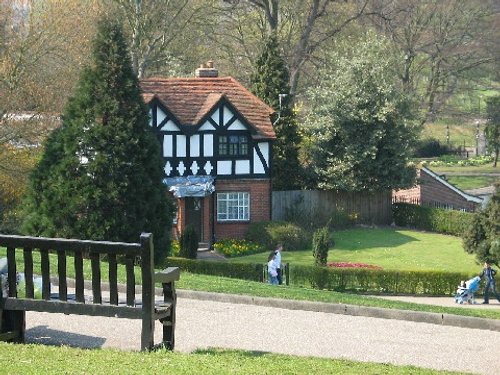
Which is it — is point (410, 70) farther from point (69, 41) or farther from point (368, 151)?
point (69, 41)

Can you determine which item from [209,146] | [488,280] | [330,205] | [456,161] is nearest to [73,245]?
[488,280]

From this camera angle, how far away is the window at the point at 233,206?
42.6 metres

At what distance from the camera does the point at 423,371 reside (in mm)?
11391

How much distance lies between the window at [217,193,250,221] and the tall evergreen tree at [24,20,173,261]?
50.1 ft

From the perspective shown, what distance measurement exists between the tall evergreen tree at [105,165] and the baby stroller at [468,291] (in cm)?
859

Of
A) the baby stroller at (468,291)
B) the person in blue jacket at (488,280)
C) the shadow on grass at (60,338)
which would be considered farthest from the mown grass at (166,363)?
the person in blue jacket at (488,280)

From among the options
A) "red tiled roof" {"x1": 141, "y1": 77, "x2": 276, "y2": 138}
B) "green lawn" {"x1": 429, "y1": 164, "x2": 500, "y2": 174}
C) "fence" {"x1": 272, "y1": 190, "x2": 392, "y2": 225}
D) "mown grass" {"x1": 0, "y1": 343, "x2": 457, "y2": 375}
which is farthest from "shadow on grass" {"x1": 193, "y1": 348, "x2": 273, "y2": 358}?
"green lawn" {"x1": 429, "y1": 164, "x2": 500, "y2": 174}

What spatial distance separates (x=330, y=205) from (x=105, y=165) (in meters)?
21.6

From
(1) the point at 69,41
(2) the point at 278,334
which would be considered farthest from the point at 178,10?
(2) the point at 278,334

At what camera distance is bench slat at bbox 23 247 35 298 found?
36.9ft

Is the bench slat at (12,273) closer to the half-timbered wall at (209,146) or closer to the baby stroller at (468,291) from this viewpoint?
the baby stroller at (468,291)

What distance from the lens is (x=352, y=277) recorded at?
31469mm

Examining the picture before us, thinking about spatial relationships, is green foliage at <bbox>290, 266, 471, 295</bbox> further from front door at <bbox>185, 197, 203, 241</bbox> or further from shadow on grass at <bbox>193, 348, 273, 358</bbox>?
shadow on grass at <bbox>193, 348, 273, 358</bbox>

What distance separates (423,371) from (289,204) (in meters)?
34.0
